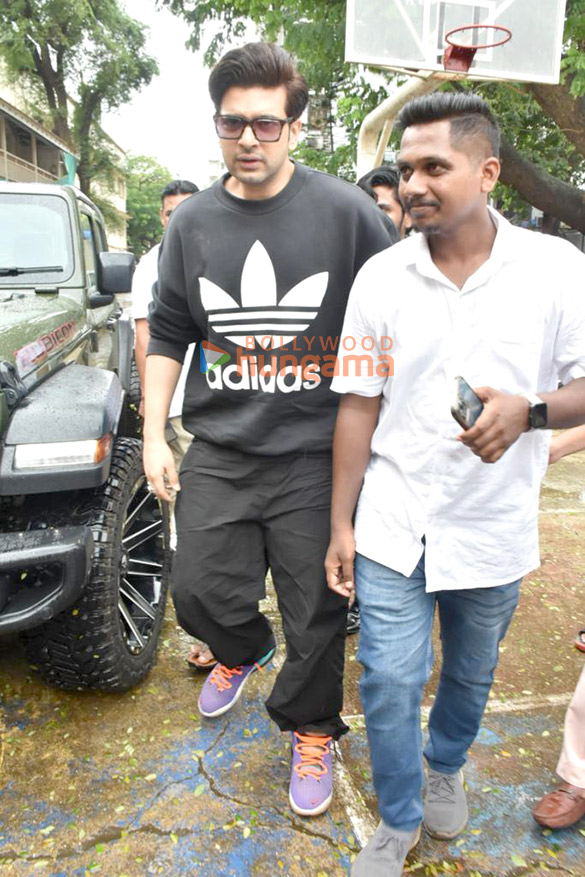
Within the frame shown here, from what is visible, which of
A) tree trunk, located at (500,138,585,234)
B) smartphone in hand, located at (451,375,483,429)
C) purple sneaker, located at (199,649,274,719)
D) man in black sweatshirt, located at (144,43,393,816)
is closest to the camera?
smartphone in hand, located at (451,375,483,429)

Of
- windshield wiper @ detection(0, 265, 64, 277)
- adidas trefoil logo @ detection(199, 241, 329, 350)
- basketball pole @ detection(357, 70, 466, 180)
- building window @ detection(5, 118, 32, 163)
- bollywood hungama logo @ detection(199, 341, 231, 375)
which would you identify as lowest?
bollywood hungama logo @ detection(199, 341, 231, 375)

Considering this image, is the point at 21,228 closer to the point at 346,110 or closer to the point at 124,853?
the point at 124,853

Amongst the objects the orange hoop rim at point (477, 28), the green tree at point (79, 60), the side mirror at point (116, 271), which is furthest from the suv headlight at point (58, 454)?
the green tree at point (79, 60)

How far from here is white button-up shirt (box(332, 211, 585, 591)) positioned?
5.50ft

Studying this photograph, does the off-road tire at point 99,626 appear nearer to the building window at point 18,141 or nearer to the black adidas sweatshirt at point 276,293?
the black adidas sweatshirt at point 276,293

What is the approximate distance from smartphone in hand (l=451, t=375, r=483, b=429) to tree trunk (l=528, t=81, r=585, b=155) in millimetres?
8479

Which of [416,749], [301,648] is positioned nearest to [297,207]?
[301,648]

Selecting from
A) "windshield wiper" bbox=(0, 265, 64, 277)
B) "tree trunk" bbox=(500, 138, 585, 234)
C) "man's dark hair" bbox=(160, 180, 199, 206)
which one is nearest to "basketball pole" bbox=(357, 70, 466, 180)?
"tree trunk" bbox=(500, 138, 585, 234)

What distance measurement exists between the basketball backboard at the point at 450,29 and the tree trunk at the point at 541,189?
10.6 ft

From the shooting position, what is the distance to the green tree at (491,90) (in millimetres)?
8633

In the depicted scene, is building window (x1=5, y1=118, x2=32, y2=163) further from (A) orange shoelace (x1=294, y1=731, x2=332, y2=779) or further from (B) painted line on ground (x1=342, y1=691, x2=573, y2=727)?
(A) orange shoelace (x1=294, y1=731, x2=332, y2=779)

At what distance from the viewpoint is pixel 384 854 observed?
6.04 ft

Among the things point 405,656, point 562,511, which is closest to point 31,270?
point 405,656

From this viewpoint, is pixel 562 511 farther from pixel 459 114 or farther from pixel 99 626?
pixel 459 114
